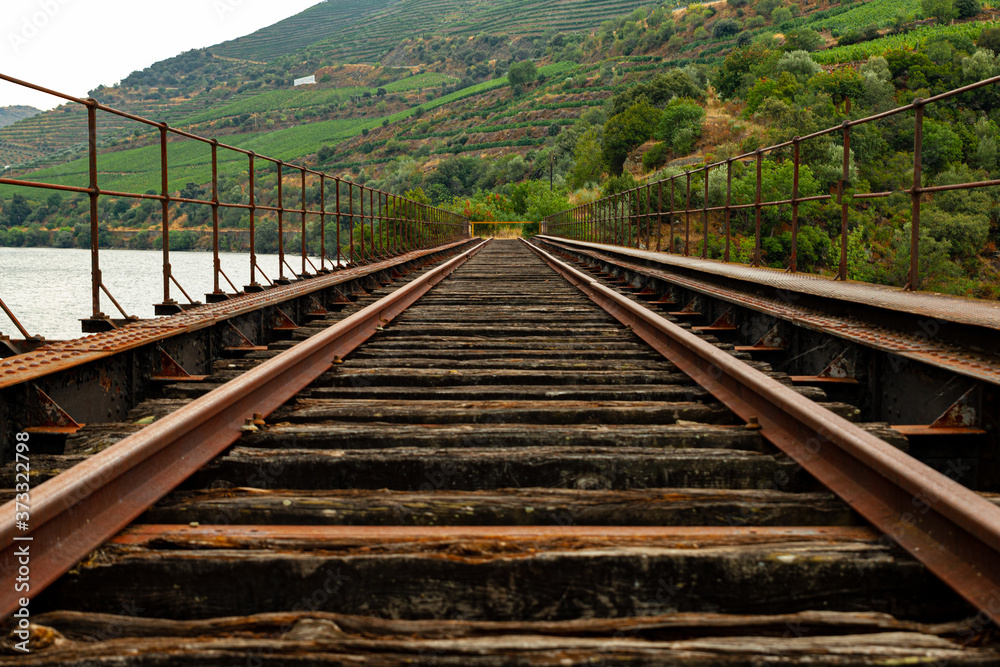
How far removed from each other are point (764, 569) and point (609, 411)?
1.36m

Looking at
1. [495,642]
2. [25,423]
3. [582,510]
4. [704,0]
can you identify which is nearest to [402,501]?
[582,510]

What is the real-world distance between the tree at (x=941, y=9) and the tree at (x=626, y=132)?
58033 millimetres

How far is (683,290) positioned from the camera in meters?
7.41

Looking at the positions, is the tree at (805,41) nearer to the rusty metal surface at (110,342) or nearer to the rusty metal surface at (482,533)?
the rusty metal surface at (110,342)

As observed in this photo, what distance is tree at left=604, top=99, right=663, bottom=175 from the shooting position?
60.0 metres

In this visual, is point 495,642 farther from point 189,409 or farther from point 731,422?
point 731,422

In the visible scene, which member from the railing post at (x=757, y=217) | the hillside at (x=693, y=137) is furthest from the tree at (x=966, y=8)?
the railing post at (x=757, y=217)

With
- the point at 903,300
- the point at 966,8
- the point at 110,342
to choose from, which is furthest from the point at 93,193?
the point at 966,8

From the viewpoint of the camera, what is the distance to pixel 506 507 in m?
1.91

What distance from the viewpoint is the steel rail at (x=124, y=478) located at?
5.04 ft

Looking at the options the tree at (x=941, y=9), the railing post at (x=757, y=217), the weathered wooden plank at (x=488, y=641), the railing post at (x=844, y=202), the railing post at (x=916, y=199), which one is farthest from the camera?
the tree at (x=941, y=9)

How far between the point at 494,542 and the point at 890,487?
3.32ft

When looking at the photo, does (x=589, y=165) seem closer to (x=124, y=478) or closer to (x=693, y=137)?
(x=693, y=137)

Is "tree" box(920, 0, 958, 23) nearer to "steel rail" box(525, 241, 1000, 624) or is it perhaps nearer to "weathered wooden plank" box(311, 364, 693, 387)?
"weathered wooden plank" box(311, 364, 693, 387)
